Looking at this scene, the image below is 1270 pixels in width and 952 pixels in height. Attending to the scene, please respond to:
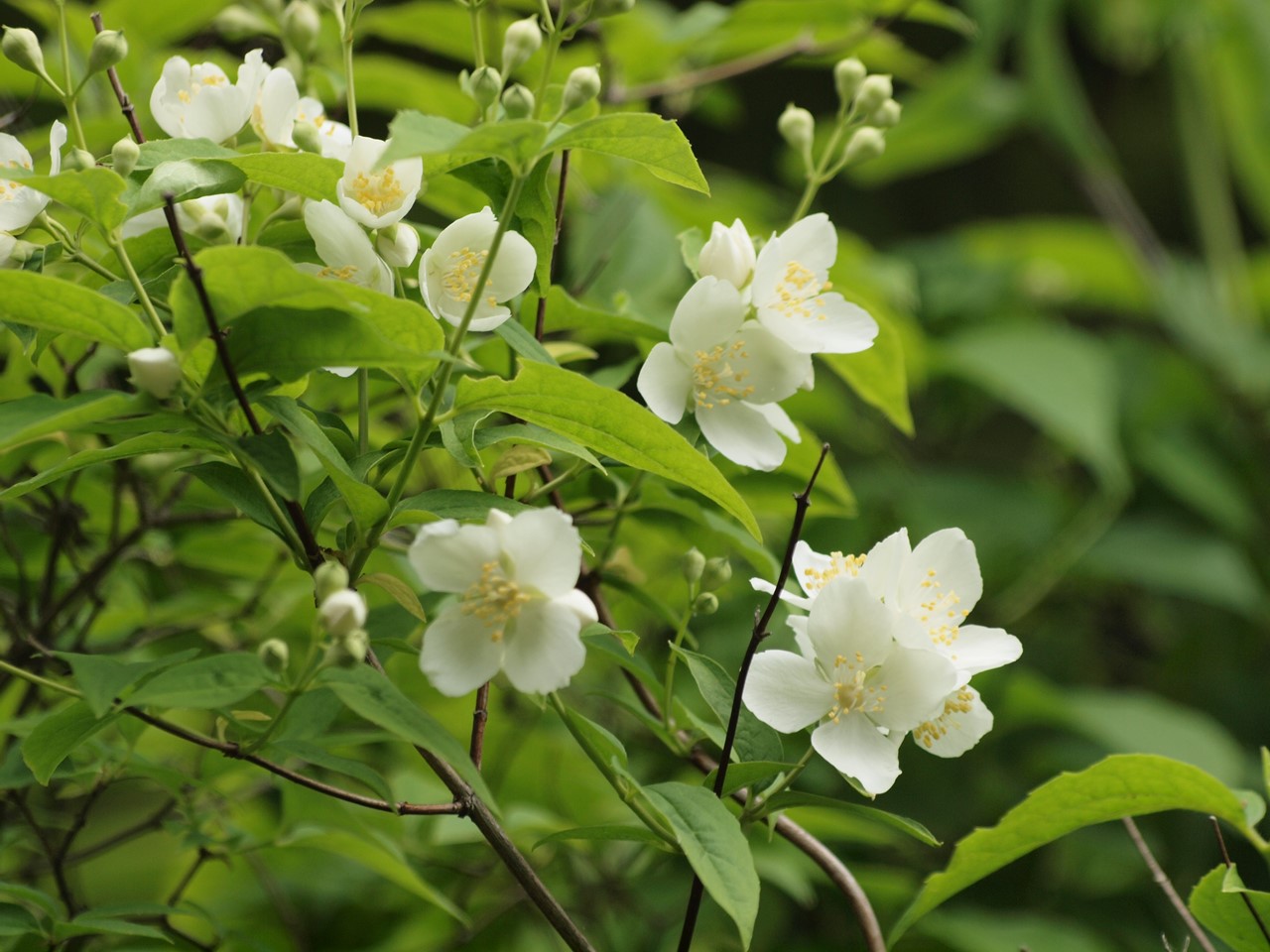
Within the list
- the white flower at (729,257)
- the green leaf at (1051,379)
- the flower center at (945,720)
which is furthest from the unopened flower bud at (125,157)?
the green leaf at (1051,379)

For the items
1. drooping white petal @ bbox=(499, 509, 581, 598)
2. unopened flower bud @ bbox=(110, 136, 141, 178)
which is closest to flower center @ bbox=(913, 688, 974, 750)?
drooping white petal @ bbox=(499, 509, 581, 598)

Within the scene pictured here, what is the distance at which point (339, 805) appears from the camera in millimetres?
1017

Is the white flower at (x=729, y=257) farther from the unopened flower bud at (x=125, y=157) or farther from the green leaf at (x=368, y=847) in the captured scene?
the green leaf at (x=368, y=847)

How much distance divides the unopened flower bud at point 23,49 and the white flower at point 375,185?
21cm

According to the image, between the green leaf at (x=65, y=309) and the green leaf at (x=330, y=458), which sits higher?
the green leaf at (x=65, y=309)

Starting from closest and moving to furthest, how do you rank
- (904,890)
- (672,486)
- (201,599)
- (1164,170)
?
(672,486), (201,599), (904,890), (1164,170)

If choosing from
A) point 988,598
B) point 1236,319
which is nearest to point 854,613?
point 988,598

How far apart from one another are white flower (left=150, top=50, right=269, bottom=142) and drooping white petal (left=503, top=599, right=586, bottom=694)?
15.3 inches

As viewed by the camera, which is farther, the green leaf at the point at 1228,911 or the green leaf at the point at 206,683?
the green leaf at the point at 1228,911

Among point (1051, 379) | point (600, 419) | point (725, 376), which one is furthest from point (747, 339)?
point (1051, 379)

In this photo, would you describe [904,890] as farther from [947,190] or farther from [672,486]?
[947,190]

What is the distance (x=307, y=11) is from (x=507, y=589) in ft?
1.45

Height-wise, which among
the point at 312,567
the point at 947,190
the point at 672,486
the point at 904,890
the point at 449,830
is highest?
the point at 312,567

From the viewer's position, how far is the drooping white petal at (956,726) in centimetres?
74
